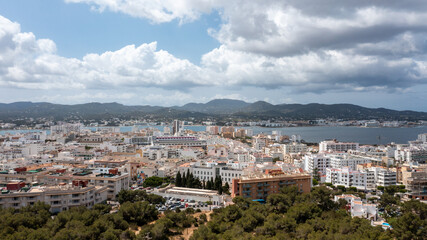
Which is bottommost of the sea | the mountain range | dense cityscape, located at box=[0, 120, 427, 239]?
the sea

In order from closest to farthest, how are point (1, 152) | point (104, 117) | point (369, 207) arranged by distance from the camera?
point (369, 207) < point (1, 152) < point (104, 117)

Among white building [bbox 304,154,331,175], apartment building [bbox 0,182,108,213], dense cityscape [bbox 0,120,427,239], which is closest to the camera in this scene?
dense cityscape [bbox 0,120,427,239]

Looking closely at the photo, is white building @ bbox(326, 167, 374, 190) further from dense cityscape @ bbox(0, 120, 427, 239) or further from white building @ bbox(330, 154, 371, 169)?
white building @ bbox(330, 154, 371, 169)

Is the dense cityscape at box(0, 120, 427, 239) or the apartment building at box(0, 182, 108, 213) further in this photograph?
the apartment building at box(0, 182, 108, 213)

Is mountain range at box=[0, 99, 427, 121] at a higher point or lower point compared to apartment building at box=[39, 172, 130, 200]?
higher

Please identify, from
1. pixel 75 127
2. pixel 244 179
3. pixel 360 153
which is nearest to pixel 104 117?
pixel 75 127

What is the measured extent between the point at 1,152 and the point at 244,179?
28.6 meters

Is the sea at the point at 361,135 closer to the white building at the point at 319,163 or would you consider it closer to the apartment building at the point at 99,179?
the white building at the point at 319,163

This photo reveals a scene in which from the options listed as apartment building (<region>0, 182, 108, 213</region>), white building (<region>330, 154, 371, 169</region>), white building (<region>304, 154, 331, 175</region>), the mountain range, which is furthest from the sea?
apartment building (<region>0, 182, 108, 213</region>)

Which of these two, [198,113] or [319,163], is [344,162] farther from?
[198,113]

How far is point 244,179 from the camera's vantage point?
57.1 ft

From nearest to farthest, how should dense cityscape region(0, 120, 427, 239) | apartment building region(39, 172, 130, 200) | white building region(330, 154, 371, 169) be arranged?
1. dense cityscape region(0, 120, 427, 239)
2. apartment building region(39, 172, 130, 200)
3. white building region(330, 154, 371, 169)

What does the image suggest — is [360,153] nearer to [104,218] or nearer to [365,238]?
[365,238]

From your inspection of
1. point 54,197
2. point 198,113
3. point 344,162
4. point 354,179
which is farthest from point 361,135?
point 198,113
